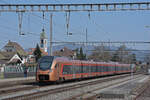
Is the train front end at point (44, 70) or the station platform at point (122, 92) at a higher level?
the train front end at point (44, 70)

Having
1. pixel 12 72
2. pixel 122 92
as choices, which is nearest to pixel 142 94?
pixel 122 92

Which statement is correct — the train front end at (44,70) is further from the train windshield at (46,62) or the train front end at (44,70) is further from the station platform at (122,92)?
the station platform at (122,92)

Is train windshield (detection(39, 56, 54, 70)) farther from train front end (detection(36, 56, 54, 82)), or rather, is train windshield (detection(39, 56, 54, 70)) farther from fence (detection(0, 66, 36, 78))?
fence (detection(0, 66, 36, 78))

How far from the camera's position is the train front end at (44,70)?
92.2 feet

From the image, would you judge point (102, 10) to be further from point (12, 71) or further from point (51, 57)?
point (12, 71)

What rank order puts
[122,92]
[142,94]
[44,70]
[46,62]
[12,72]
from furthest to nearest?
[12,72] < [46,62] < [44,70] < [142,94] < [122,92]

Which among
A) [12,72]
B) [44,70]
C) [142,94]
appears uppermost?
[44,70]

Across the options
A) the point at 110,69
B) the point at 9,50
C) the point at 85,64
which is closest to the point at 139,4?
the point at 85,64

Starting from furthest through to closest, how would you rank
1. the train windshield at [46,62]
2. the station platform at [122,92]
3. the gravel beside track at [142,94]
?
the train windshield at [46,62] < the gravel beside track at [142,94] < the station platform at [122,92]

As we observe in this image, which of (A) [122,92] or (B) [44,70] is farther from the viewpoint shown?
(B) [44,70]

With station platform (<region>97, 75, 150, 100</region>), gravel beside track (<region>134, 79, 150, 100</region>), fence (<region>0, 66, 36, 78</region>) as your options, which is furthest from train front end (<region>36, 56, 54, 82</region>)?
fence (<region>0, 66, 36, 78</region>)

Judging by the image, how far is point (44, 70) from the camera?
92.6 ft

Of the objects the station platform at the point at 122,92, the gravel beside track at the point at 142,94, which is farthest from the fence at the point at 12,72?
the gravel beside track at the point at 142,94

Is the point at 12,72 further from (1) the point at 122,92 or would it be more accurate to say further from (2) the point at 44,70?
(1) the point at 122,92
